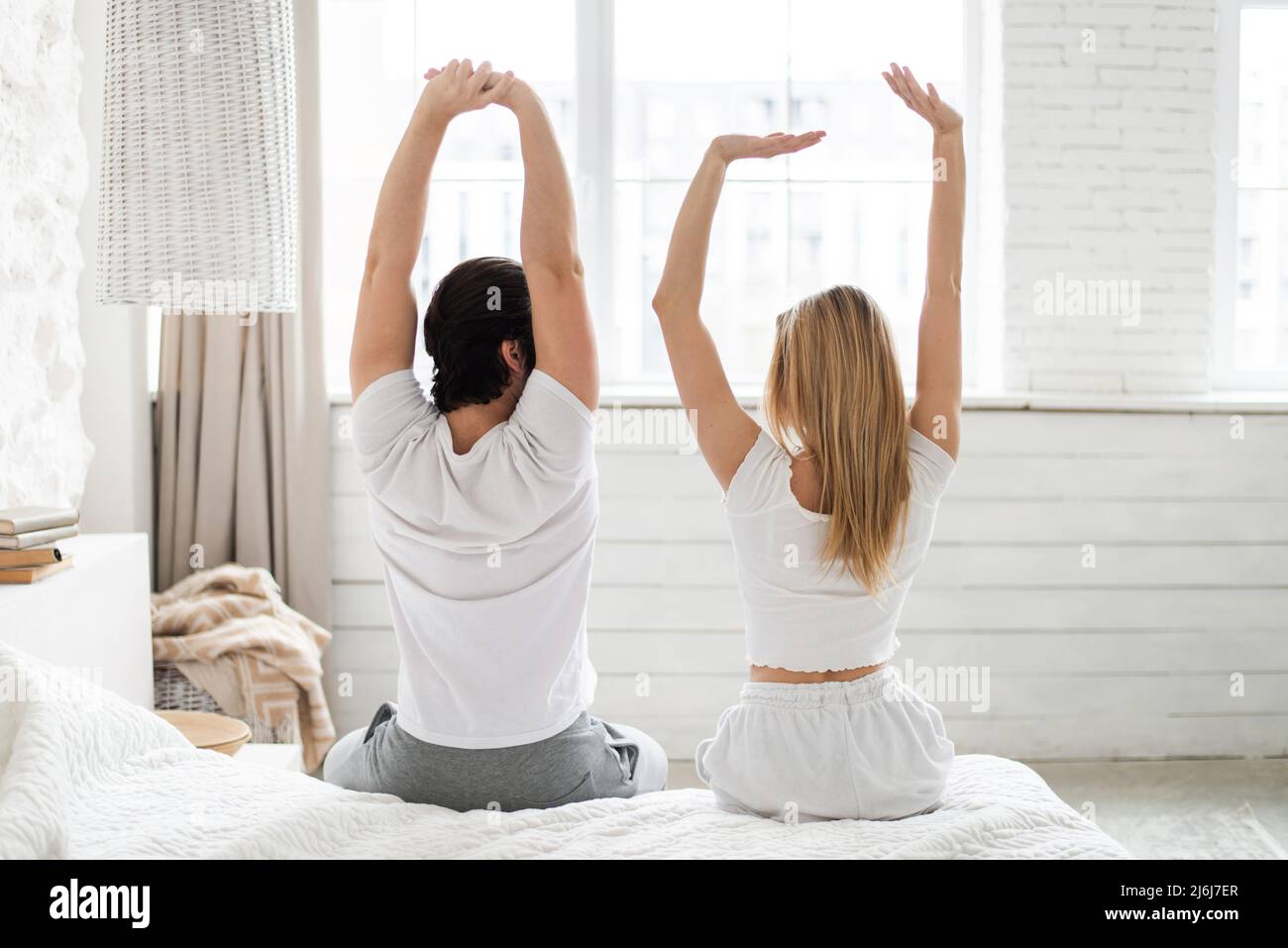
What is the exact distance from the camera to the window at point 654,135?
139 inches

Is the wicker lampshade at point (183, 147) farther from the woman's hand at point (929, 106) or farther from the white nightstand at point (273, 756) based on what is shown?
the woman's hand at point (929, 106)

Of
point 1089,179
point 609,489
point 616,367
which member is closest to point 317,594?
point 609,489

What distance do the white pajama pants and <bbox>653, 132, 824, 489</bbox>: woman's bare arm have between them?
315 mm

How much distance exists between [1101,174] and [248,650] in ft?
9.06

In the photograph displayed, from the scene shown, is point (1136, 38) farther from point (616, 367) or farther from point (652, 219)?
point (616, 367)

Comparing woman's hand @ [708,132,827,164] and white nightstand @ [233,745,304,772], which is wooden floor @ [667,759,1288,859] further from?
woman's hand @ [708,132,827,164]

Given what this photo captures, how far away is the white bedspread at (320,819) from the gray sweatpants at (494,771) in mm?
59

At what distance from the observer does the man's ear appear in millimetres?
1554

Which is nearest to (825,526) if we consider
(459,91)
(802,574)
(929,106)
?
(802,574)

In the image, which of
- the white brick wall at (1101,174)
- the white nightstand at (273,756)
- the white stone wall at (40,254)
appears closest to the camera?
the white nightstand at (273,756)

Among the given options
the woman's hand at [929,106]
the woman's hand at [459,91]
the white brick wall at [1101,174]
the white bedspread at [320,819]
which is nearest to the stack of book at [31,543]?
the white bedspread at [320,819]

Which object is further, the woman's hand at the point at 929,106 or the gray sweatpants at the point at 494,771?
the woman's hand at the point at 929,106

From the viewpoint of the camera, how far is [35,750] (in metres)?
1.26

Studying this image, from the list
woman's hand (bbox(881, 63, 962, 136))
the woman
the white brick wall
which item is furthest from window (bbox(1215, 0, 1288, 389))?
the woman
